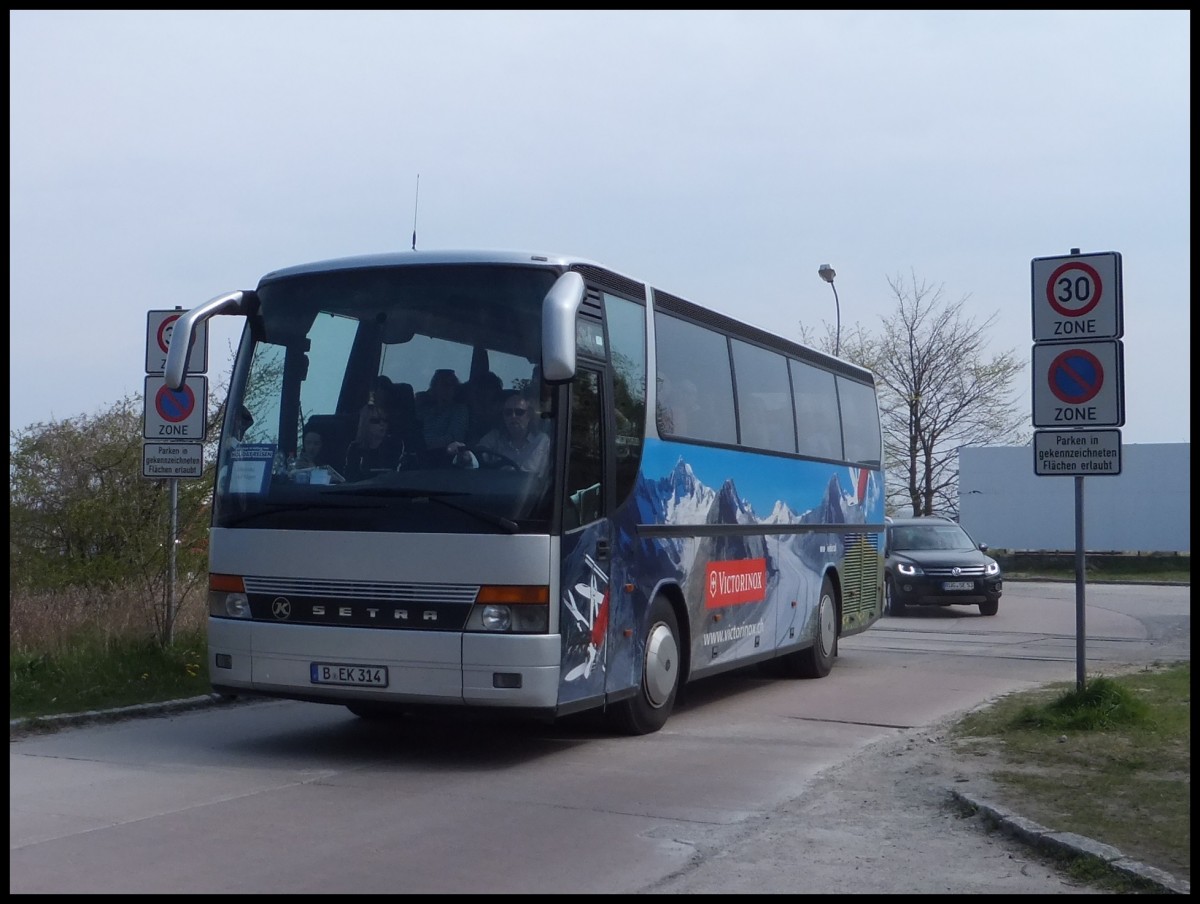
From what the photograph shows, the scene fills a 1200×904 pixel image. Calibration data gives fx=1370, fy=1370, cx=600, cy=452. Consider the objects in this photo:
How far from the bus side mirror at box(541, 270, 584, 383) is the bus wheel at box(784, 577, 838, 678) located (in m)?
7.18

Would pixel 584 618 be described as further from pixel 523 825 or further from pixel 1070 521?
pixel 1070 521

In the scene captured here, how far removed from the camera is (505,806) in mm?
7871

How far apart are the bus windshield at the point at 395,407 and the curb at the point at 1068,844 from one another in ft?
10.4

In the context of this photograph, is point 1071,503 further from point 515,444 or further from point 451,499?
point 451,499

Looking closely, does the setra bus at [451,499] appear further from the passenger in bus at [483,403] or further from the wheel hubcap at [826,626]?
the wheel hubcap at [826,626]

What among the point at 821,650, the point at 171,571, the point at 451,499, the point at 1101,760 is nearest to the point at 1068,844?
the point at 1101,760

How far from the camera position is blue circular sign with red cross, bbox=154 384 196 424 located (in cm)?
1284

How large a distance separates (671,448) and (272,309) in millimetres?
3273

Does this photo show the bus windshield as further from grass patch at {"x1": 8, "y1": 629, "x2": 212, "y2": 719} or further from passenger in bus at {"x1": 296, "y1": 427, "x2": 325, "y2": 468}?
grass patch at {"x1": 8, "y1": 629, "x2": 212, "y2": 719}

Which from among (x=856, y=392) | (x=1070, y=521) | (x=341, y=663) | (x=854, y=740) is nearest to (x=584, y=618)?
(x=341, y=663)

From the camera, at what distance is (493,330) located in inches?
363

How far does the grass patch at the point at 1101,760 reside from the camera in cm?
698

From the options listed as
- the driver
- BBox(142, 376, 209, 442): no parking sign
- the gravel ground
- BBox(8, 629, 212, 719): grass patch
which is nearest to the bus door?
the driver

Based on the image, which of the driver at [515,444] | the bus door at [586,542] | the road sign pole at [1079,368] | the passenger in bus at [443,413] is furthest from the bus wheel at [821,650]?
the passenger in bus at [443,413]
